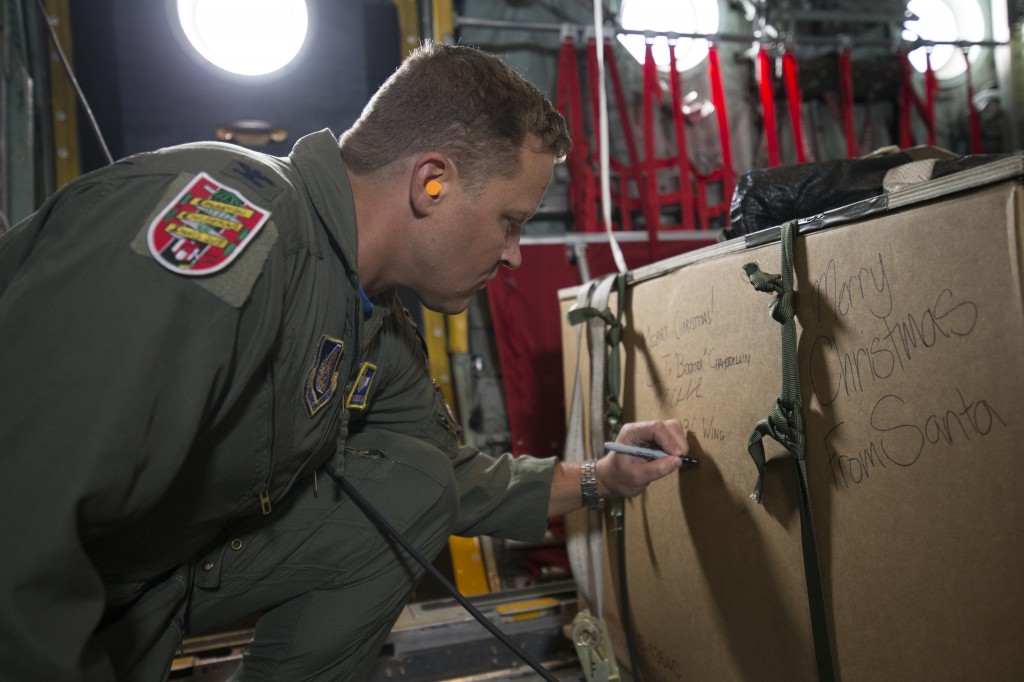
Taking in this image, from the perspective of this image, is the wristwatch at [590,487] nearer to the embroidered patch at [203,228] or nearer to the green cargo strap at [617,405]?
the green cargo strap at [617,405]

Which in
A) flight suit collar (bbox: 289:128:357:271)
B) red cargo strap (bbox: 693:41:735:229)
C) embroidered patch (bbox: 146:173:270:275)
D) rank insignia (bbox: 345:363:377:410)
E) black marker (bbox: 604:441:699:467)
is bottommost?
black marker (bbox: 604:441:699:467)

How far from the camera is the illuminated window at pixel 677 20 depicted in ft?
8.14

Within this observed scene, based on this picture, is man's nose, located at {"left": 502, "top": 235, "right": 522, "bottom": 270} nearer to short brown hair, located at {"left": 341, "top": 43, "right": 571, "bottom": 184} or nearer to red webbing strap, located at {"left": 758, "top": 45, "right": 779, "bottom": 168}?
short brown hair, located at {"left": 341, "top": 43, "right": 571, "bottom": 184}

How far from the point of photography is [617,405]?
1199mm

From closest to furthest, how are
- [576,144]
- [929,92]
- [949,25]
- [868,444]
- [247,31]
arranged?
[868,444] → [247,31] → [576,144] → [929,92] → [949,25]

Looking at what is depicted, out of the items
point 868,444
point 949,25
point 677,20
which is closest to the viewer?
point 868,444

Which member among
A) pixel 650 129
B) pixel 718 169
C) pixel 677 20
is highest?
pixel 677 20

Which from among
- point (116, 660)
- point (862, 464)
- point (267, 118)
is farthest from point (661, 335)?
point (267, 118)

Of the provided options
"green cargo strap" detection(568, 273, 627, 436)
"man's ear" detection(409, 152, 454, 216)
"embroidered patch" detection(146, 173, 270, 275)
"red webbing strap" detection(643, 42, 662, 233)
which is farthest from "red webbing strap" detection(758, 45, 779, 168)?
"embroidered patch" detection(146, 173, 270, 275)

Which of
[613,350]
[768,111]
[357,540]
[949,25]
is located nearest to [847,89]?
[768,111]

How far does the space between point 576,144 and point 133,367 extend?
1.74 metres

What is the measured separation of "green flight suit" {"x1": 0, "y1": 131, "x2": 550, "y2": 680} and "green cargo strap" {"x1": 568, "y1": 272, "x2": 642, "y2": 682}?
1.69ft

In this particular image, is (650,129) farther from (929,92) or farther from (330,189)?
(330,189)

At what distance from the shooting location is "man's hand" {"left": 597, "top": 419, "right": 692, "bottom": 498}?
1.01 m
